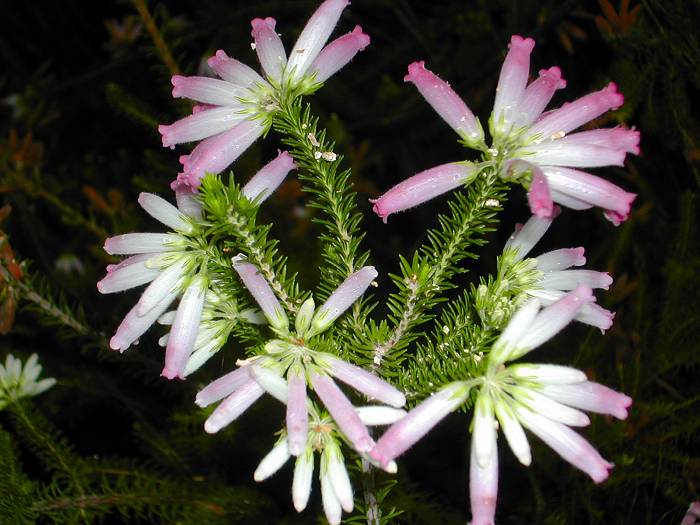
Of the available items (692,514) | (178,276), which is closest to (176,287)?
(178,276)

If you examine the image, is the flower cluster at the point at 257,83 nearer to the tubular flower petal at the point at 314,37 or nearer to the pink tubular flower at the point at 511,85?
the tubular flower petal at the point at 314,37

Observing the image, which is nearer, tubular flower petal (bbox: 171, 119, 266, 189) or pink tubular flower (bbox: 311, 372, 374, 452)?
pink tubular flower (bbox: 311, 372, 374, 452)

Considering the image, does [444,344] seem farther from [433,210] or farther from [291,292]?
[433,210]

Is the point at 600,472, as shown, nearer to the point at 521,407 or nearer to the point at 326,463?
the point at 521,407

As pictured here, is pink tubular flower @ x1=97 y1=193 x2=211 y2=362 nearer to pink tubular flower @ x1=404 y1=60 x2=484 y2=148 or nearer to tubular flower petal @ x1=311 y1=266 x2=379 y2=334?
tubular flower petal @ x1=311 y1=266 x2=379 y2=334

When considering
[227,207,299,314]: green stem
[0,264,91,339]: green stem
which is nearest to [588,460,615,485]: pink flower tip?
[227,207,299,314]: green stem

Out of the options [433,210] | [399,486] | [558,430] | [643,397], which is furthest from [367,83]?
[558,430]

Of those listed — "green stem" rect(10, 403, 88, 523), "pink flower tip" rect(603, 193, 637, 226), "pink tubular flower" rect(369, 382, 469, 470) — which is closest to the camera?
"pink tubular flower" rect(369, 382, 469, 470)
